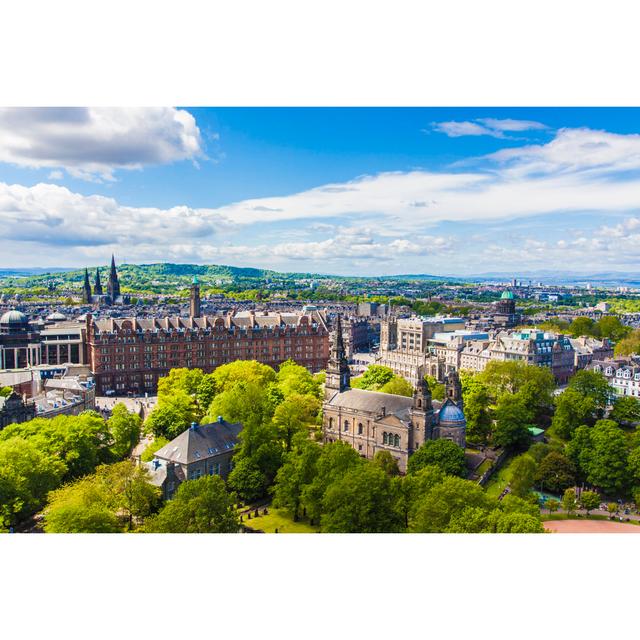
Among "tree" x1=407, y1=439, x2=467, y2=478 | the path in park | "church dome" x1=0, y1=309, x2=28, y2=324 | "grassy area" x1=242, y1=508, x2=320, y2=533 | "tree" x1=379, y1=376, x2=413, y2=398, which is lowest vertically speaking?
the path in park

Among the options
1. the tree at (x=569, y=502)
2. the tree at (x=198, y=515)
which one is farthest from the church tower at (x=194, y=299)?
the tree at (x=569, y=502)

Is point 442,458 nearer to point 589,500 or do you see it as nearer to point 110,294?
point 589,500

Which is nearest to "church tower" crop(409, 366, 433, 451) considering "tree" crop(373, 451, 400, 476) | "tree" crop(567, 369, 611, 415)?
"tree" crop(373, 451, 400, 476)

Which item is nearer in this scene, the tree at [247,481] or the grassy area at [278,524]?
the grassy area at [278,524]

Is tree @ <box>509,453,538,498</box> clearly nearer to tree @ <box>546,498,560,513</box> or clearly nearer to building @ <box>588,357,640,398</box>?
tree @ <box>546,498,560,513</box>

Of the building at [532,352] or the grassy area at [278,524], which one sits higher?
the building at [532,352]

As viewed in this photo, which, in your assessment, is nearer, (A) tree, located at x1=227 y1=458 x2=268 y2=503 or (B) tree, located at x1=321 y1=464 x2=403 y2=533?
(B) tree, located at x1=321 y1=464 x2=403 y2=533

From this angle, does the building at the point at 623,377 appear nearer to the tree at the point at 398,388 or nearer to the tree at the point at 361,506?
the tree at the point at 398,388
